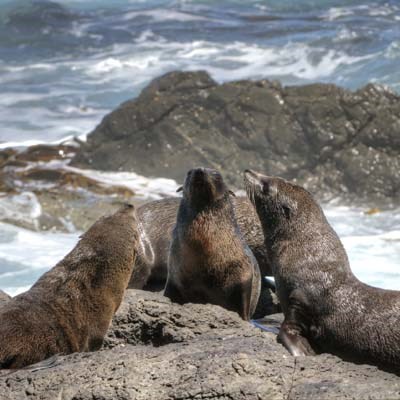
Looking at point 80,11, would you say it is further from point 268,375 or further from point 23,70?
point 268,375

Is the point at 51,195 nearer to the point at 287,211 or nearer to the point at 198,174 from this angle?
the point at 198,174

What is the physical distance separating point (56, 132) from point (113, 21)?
1305 centimetres

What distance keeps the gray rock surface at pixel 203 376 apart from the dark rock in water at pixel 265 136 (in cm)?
1090

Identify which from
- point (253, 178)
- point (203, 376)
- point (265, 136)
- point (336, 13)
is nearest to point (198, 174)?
point (253, 178)

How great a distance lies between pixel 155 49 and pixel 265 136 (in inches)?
539

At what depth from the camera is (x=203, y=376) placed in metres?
5.17

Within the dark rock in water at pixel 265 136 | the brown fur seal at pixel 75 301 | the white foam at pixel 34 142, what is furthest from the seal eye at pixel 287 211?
the white foam at pixel 34 142

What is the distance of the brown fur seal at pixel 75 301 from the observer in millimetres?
6016

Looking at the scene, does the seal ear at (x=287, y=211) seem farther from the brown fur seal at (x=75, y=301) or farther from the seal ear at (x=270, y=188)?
the brown fur seal at (x=75, y=301)

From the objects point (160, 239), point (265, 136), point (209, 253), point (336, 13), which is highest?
point (209, 253)

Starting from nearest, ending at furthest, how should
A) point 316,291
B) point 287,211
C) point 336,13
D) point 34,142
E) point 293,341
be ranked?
1. point 293,341
2. point 316,291
3. point 287,211
4. point 34,142
5. point 336,13

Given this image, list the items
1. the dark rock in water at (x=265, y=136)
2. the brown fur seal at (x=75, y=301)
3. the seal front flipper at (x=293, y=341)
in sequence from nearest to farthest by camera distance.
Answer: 1. the brown fur seal at (x=75, y=301)
2. the seal front flipper at (x=293, y=341)
3. the dark rock in water at (x=265, y=136)

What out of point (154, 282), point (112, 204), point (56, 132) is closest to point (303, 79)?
point (56, 132)

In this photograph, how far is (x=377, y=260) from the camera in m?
13.4
